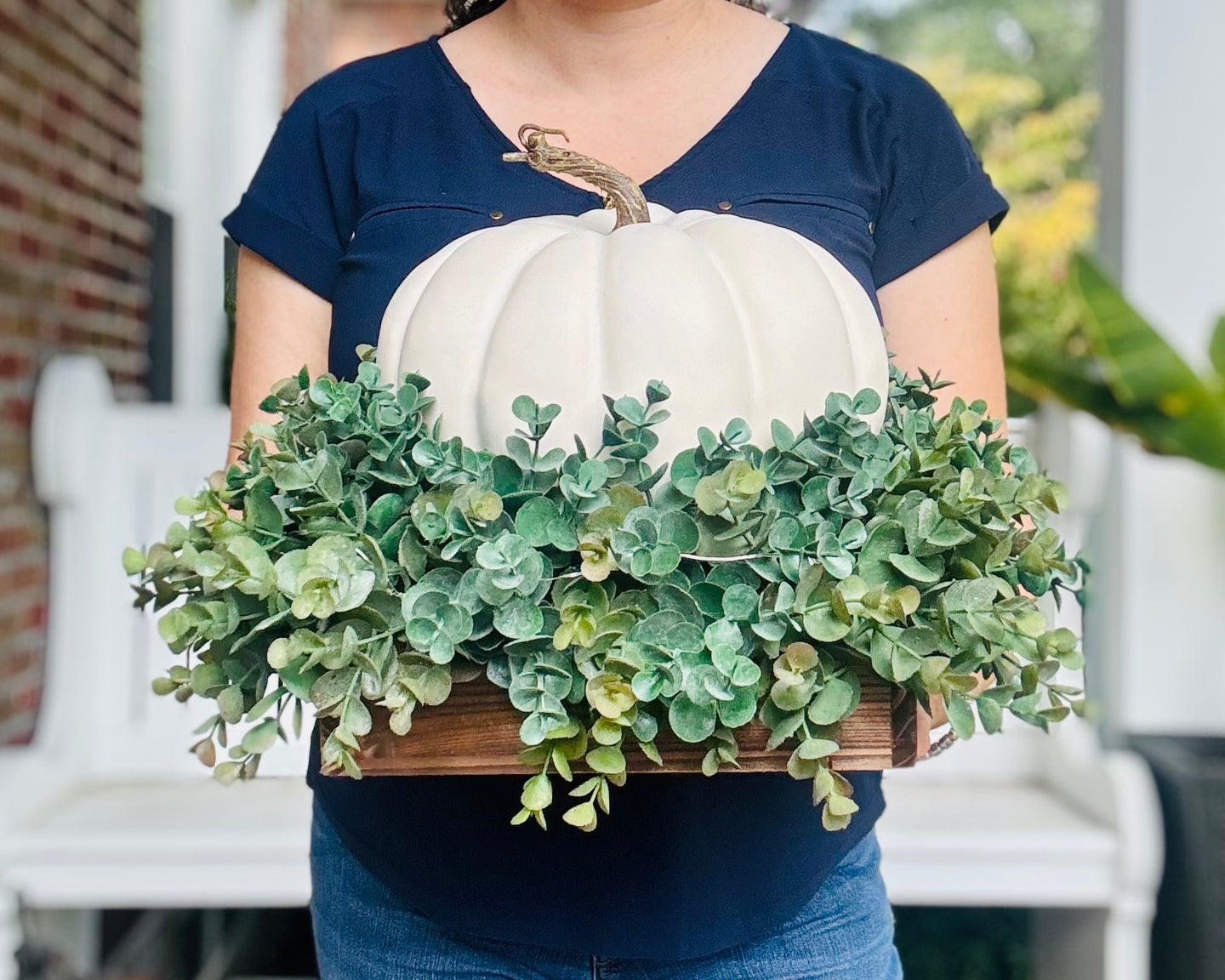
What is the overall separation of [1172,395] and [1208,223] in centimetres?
40

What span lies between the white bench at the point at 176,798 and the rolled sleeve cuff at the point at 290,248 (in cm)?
135

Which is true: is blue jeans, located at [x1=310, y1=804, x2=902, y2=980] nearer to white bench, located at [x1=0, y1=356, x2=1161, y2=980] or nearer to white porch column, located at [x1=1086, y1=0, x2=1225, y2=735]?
white bench, located at [x1=0, y1=356, x2=1161, y2=980]

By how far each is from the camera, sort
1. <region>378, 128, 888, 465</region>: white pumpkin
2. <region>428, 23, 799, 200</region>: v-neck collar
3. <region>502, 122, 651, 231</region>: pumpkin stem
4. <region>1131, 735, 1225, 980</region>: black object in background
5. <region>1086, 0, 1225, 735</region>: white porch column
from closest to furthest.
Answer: <region>378, 128, 888, 465</region>: white pumpkin < <region>502, 122, 651, 231</region>: pumpkin stem < <region>428, 23, 799, 200</region>: v-neck collar < <region>1131, 735, 1225, 980</region>: black object in background < <region>1086, 0, 1225, 735</region>: white porch column

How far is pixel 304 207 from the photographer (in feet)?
4.14

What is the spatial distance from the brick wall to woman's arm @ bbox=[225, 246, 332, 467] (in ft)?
5.37

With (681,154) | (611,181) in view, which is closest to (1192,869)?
(681,154)

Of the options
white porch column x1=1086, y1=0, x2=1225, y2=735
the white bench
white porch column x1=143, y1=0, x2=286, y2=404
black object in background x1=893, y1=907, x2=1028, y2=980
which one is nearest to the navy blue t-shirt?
the white bench

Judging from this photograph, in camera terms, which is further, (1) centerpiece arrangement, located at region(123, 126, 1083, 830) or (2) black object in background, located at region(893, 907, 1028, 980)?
(2) black object in background, located at region(893, 907, 1028, 980)

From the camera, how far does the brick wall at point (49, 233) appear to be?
2.76 m

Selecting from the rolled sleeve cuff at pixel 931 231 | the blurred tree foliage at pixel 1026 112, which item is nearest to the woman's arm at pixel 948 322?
the rolled sleeve cuff at pixel 931 231

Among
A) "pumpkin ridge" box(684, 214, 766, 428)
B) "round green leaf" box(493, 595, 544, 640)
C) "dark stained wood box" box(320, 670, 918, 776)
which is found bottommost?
"dark stained wood box" box(320, 670, 918, 776)

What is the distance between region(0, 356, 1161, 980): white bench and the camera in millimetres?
2365

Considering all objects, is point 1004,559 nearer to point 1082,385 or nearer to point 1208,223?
point 1208,223

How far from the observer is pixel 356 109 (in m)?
1.28
